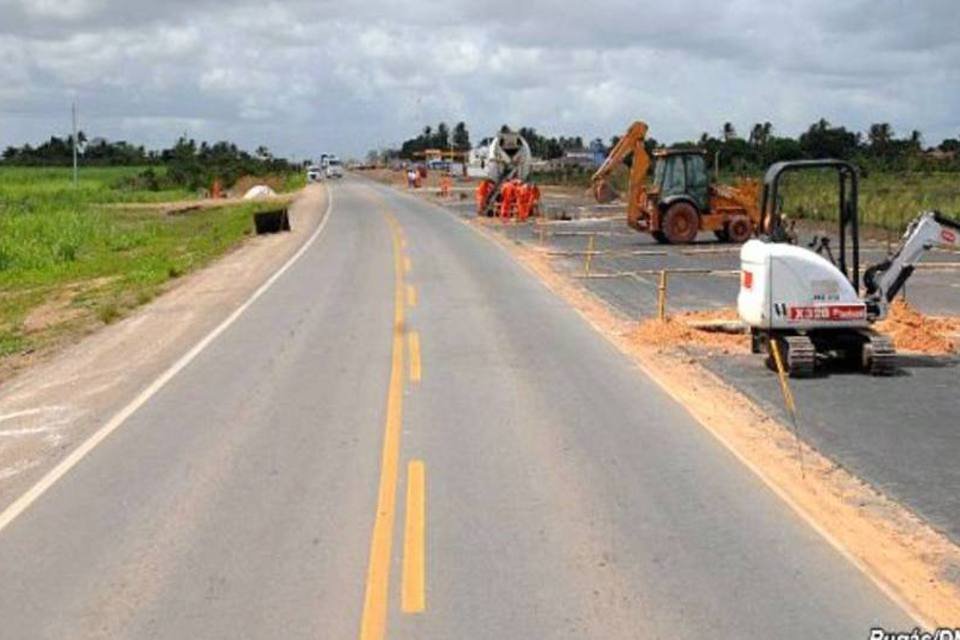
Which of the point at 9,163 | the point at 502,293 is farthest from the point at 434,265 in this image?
the point at 9,163

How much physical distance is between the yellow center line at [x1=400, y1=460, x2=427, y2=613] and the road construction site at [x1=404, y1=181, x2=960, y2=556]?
11.2 feet

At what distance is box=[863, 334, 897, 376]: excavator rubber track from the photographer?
14.8 m

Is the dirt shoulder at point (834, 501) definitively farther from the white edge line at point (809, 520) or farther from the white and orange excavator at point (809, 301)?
the white and orange excavator at point (809, 301)

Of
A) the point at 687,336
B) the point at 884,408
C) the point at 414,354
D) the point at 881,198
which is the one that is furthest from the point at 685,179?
the point at 884,408

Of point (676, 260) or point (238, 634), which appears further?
point (676, 260)

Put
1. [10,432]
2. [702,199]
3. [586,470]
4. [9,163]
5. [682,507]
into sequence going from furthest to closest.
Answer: [9,163], [702,199], [10,432], [586,470], [682,507]

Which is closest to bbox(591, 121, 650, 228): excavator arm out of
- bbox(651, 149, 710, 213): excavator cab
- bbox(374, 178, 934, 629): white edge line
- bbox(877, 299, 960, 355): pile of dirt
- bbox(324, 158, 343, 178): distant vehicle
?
bbox(651, 149, 710, 213): excavator cab

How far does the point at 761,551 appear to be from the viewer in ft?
26.2

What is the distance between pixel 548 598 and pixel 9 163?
19608 cm

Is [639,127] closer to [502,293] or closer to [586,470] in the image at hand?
[502,293]

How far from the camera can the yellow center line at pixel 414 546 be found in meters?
7.18

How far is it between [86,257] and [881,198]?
32.3 metres

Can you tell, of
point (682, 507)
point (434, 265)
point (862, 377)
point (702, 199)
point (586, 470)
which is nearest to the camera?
point (682, 507)

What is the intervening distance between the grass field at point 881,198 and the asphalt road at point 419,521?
29255mm
